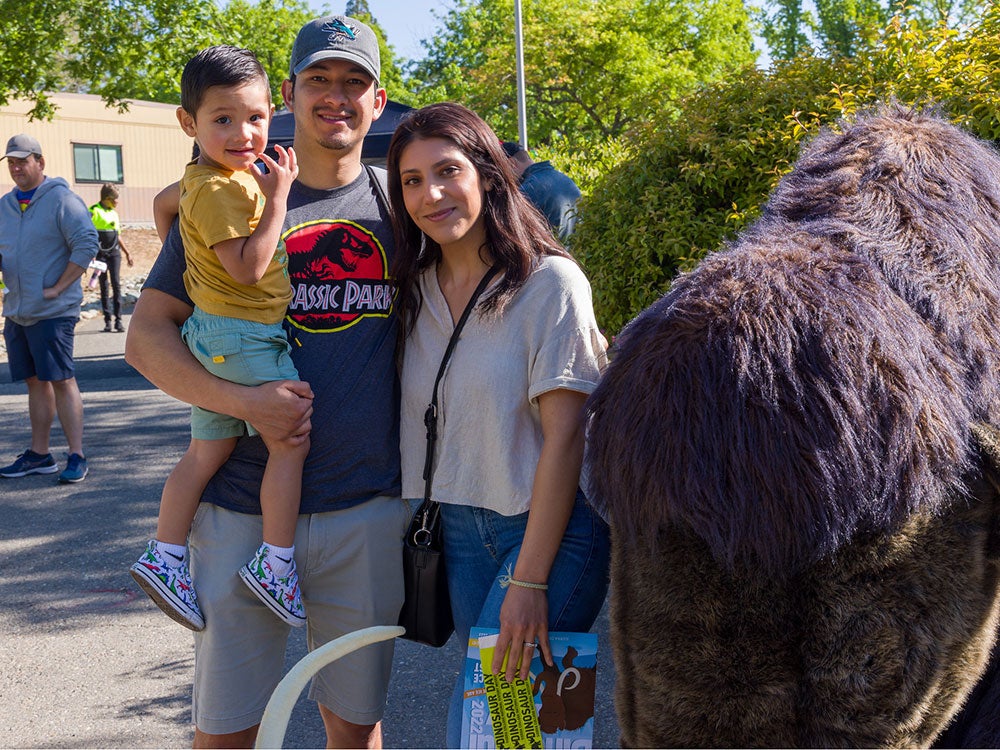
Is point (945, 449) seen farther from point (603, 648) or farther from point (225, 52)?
point (603, 648)

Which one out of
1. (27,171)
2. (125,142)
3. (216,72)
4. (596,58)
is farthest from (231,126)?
(125,142)

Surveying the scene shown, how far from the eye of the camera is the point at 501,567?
2301mm

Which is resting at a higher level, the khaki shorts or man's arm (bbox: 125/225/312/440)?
man's arm (bbox: 125/225/312/440)

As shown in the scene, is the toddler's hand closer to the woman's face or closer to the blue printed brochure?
the woman's face

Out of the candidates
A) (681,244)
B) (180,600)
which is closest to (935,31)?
(681,244)

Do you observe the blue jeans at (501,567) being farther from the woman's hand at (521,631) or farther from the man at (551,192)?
the man at (551,192)

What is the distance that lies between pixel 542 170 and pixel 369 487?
3713mm

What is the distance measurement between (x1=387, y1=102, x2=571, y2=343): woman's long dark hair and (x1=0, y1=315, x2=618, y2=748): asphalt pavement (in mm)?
2164

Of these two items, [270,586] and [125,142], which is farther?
[125,142]

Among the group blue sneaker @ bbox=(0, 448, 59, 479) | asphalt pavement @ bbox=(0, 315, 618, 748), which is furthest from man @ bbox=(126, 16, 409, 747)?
blue sneaker @ bbox=(0, 448, 59, 479)

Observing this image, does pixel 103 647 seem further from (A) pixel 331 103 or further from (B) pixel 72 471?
(A) pixel 331 103

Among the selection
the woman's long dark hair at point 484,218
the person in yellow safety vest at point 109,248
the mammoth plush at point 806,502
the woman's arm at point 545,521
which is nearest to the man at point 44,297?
the woman's long dark hair at point 484,218

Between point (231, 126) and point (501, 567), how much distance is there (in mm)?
1368

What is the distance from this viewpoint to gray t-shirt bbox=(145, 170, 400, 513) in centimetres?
254
